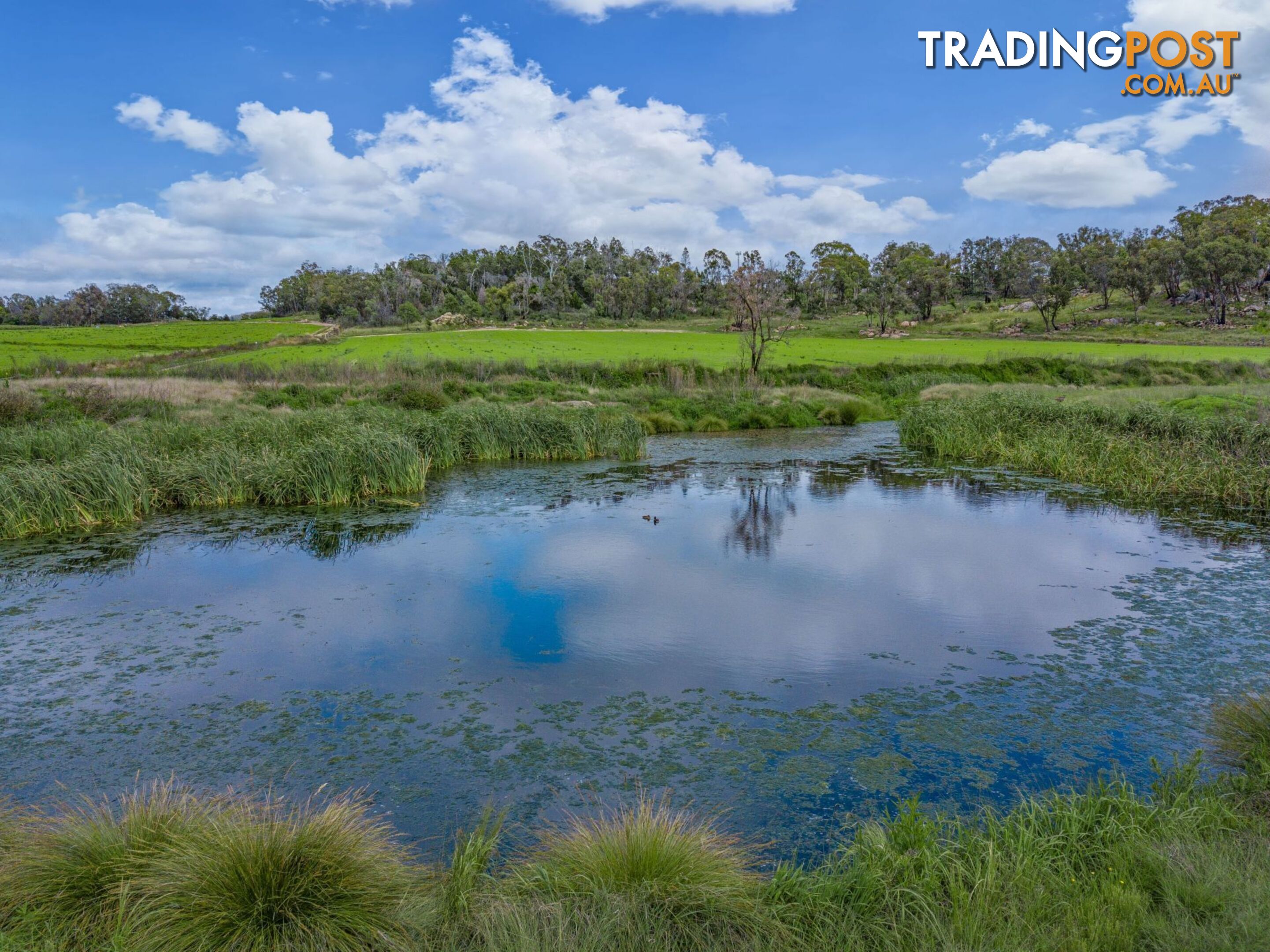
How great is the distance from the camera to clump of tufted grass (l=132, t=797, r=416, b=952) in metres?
3.34

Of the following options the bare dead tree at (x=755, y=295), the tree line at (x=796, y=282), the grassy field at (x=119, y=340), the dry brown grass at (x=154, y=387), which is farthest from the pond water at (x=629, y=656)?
the tree line at (x=796, y=282)

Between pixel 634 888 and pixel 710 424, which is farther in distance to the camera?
pixel 710 424

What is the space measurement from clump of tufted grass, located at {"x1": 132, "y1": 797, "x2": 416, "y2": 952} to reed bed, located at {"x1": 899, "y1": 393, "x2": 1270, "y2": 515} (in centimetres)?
1457

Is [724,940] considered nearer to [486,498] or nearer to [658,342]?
[486,498]

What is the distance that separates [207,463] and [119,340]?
4484cm

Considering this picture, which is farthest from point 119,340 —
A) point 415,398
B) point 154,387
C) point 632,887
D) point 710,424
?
point 632,887

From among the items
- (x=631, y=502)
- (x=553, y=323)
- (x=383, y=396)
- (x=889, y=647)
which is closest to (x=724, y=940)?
(x=889, y=647)

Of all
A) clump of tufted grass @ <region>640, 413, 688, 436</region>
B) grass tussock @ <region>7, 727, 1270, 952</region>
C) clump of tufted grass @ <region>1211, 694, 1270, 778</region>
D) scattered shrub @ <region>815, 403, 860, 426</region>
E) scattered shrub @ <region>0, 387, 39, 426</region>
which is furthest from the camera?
scattered shrub @ <region>815, 403, 860, 426</region>

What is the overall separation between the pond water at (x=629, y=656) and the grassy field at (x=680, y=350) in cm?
2387

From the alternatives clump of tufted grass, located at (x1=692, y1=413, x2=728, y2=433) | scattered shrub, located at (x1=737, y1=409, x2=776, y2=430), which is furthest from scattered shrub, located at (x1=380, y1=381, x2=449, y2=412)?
scattered shrub, located at (x1=737, y1=409, x2=776, y2=430)

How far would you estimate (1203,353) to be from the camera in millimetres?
42438

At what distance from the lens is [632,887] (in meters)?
3.57

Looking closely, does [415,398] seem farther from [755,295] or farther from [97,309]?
[97,309]

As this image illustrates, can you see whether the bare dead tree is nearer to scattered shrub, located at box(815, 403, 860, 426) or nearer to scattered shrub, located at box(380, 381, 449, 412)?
scattered shrub, located at box(815, 403, 860, 426)
